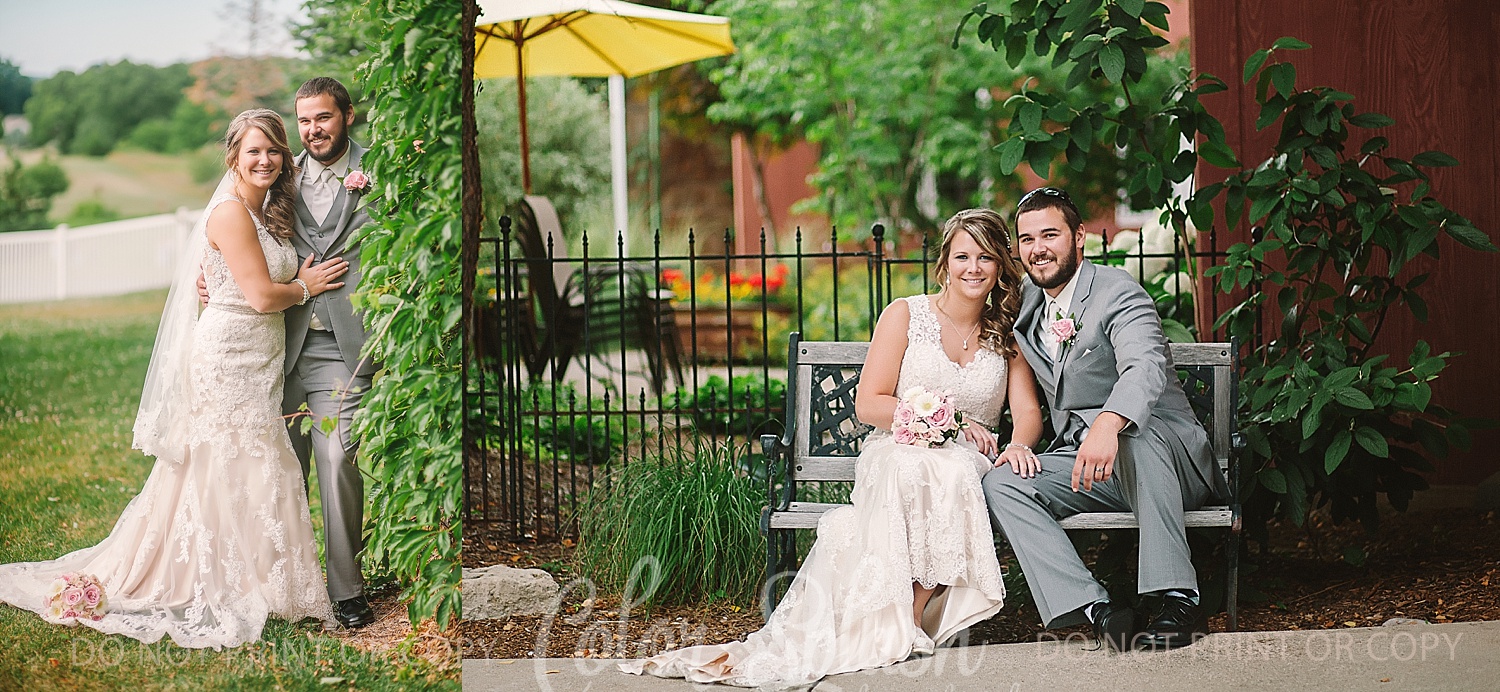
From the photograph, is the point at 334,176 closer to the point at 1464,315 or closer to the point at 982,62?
the point at 1464,315

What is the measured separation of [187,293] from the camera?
395 cm

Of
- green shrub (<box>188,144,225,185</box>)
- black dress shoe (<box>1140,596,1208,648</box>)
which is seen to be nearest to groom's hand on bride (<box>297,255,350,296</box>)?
black dress shoe (<box>1140,596,1208,648</box>)

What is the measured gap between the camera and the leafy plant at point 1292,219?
4.22 m

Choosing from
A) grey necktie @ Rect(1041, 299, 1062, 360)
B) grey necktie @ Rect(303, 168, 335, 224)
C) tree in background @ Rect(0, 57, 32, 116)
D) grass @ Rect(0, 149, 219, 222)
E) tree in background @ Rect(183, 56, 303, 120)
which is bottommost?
grey necktie @ Rect(1041, 299, 1062, 360)

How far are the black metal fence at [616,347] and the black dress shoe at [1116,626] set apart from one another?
4.25 ft

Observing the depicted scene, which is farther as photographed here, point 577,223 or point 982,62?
point 577,223

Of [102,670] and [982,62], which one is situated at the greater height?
[982,62]

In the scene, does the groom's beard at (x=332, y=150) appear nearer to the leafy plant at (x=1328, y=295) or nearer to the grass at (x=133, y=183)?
the grass at (x=133, y=183)

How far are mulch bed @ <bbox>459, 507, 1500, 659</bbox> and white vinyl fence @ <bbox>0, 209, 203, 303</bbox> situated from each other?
225cm

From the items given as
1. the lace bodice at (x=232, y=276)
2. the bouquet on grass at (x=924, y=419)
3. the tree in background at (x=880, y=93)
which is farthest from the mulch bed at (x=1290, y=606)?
the tree in background at (x=880, y=93)

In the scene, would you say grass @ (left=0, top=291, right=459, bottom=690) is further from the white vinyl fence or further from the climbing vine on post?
the climbing vine on post

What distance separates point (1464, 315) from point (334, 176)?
4.87 metres

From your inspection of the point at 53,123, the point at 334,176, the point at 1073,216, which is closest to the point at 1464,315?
the point at 1073,216

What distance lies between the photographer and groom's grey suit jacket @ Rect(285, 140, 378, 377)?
3.92 metres
